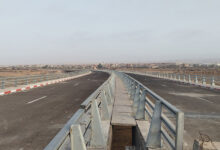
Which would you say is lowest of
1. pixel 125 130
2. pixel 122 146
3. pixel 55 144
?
pixel 122 146

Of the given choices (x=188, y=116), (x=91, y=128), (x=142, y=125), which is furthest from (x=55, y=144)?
(x=188, y=116)

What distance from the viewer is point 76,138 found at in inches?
103

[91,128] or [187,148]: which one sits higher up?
[91,128]

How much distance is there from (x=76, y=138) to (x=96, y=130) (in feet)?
4.94

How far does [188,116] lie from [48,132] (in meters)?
6.61

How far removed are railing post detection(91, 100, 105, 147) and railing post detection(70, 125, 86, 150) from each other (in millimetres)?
1358

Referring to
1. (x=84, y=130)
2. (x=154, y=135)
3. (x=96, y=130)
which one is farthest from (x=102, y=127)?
(x=84, y=130)

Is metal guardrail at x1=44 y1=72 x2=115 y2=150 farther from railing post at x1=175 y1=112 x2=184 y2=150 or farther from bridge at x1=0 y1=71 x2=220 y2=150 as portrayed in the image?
railing post at x1=175 y1=112 x2=184 y2=150

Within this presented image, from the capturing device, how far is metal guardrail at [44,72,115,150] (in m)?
2.10

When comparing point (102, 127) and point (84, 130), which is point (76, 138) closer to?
point (84, 130)

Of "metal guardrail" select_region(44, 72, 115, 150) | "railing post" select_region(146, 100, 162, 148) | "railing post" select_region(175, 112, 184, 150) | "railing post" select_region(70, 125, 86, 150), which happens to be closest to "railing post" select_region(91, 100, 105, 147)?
"metal guardrail" select_region(44, 72, 115, 150)

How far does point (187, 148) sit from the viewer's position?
460 centimetres

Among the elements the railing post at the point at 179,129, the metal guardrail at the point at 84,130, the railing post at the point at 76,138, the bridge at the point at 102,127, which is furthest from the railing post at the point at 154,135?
the railing post at the point at 76,138

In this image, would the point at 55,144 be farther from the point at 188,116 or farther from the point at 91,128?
the point at 188,116
